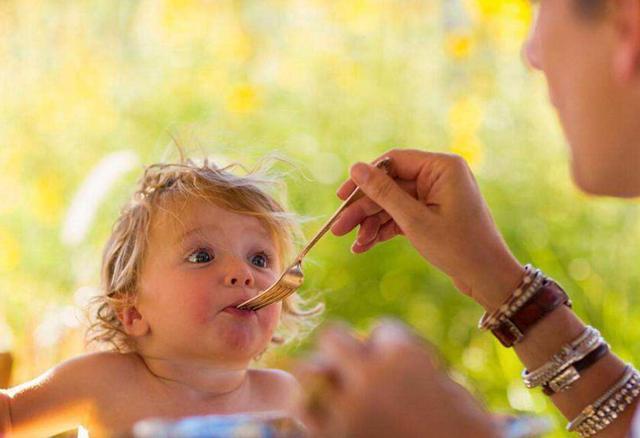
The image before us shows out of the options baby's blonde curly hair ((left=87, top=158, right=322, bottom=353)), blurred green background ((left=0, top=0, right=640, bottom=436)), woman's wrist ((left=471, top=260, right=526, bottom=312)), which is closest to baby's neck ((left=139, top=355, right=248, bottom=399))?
baby's blonde curly hair ((left=87, top=158, right=322, bottom=353))

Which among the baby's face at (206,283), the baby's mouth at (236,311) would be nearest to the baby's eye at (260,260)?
the baby's face at (206,283)

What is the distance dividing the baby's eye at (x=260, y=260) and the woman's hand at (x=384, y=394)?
0.91 meters

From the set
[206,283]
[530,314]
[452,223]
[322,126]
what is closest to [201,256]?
[206,283]

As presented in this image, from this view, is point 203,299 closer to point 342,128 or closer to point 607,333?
point 607,333

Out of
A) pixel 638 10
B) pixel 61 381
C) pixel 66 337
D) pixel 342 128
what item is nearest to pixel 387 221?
pixel 61 381

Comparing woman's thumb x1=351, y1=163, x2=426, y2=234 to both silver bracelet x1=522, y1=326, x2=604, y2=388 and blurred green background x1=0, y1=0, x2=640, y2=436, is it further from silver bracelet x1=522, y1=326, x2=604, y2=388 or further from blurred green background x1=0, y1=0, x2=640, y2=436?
blurred green background x1=0, y1=0, x2=640, y2=436

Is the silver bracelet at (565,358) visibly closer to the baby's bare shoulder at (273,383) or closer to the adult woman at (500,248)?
the adult woman at (500,248)

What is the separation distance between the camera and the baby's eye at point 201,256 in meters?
1.79

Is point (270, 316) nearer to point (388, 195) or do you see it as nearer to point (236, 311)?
point (236, 311)

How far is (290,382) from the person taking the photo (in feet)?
6.37

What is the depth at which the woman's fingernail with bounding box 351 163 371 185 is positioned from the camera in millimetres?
1620

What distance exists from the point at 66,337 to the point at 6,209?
5.66 ft

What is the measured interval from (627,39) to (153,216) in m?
0.97

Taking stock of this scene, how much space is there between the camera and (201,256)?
1795 millimetres
